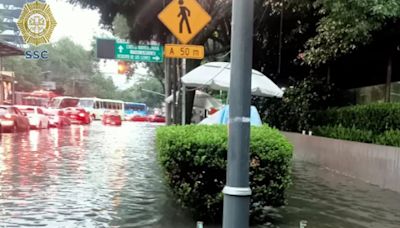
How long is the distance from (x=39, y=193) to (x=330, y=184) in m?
5.96

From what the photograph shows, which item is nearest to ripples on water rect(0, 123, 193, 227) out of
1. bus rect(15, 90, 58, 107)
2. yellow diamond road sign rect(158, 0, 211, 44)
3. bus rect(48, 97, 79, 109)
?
yellow diamond road sign rect(158, 0, 211, 44)

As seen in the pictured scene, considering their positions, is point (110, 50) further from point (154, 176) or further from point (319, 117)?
point (154, 176)

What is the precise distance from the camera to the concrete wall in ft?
33.3

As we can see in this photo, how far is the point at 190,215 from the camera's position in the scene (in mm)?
7047

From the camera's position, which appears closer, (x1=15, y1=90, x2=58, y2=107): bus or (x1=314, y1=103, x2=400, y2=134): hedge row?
(x1=314, y1=103, x2=400, y2=134): hedge row

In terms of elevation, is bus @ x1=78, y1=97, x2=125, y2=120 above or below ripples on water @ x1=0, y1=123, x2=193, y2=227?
above

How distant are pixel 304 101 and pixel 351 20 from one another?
8406mm

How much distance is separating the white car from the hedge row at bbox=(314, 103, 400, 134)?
70.4 feet

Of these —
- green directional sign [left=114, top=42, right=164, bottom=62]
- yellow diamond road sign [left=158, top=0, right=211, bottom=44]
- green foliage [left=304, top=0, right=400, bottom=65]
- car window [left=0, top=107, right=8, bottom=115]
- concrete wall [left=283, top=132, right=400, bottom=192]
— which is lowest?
concrete wall [left=283, top=132, right=400, bottom=192]

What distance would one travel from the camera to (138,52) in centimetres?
2741

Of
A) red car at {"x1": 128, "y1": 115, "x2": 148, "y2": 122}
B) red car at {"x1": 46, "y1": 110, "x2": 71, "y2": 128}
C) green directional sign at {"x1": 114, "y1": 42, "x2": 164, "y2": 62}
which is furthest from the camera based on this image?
red car at {"x1": 128, "y1": 115, "x2": 148, "y2": 122}

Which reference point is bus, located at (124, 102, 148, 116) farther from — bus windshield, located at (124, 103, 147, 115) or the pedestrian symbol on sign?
the pedestrian symbol on sign

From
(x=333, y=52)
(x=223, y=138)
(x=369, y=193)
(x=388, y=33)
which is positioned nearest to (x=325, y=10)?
(x=333, y=52)

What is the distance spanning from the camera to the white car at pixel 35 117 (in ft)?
104
